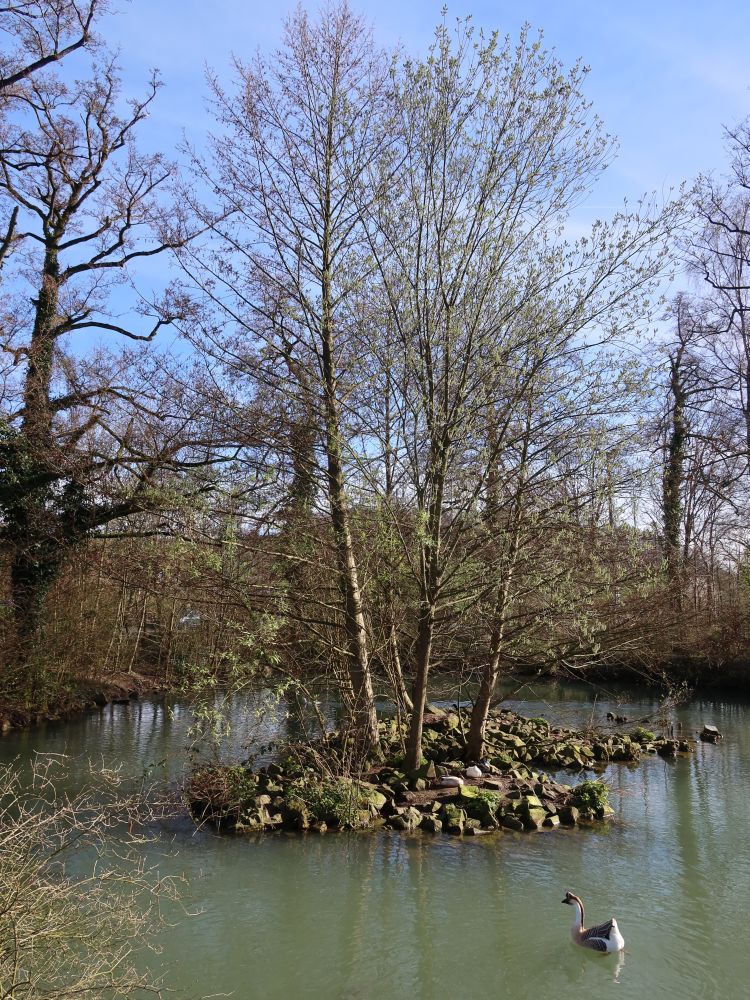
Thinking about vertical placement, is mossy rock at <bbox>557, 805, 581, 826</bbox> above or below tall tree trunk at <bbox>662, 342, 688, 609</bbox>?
below

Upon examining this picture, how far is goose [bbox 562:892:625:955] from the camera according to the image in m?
5.65

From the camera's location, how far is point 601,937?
18.6 ft

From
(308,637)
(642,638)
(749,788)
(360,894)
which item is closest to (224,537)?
(308,637)

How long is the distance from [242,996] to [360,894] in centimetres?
197

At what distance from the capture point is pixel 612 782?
10.7m

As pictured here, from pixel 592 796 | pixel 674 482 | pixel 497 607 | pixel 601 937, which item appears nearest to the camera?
pixel 601 937

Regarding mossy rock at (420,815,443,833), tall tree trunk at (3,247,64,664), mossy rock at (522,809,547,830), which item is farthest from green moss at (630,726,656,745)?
tall tree trunk at (3,247,64,664)

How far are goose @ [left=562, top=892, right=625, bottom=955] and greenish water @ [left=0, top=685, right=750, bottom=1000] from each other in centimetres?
8

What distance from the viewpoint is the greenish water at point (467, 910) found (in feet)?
17.6

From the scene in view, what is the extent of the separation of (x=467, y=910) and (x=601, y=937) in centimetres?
123

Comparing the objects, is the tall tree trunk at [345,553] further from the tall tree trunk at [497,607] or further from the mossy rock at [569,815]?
the mossy rock at [569,815]

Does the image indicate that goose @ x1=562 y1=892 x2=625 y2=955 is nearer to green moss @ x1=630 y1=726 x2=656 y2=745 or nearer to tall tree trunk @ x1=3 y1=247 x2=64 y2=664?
green moss @ x1=630 y1=726 x2=656 y2=745

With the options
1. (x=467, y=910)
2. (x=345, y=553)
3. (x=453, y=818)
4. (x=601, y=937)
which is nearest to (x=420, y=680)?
(x=453, y=818)

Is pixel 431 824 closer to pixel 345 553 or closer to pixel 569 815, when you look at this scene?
pixel 569 815
